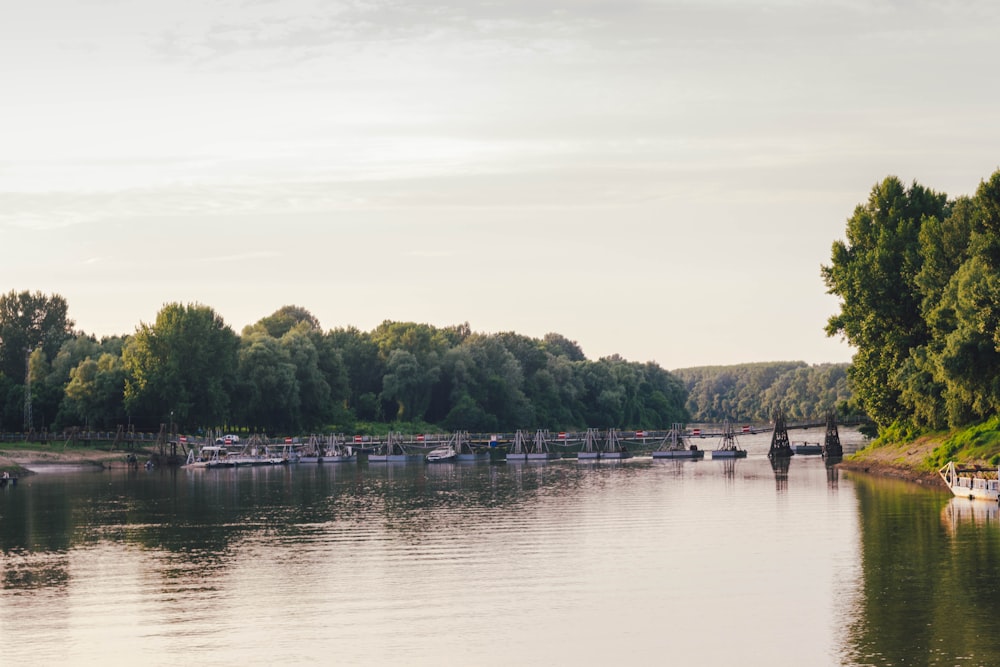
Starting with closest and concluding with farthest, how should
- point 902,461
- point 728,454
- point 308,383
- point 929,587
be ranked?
point 929,587
point 902,461
point 728,454
point 308,383

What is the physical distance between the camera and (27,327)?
624 ft

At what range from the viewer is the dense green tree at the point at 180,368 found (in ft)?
537

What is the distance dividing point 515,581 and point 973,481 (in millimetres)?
38367

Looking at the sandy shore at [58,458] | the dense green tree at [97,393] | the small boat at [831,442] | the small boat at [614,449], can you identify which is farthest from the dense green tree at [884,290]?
the dense green tree at [97,393]

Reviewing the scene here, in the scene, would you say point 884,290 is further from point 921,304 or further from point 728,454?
point 728,454

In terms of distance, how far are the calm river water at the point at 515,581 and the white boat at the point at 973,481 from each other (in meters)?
1.33

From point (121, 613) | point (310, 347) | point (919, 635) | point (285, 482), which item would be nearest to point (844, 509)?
point (919, 635)

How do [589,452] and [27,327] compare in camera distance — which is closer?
[589,452]

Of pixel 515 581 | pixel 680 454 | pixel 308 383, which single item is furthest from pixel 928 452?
pixel 308 383

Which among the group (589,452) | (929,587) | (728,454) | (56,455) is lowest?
(929,587)

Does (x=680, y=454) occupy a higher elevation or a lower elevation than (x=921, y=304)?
lower

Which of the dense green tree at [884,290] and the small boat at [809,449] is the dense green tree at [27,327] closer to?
the small boat at [809,449]

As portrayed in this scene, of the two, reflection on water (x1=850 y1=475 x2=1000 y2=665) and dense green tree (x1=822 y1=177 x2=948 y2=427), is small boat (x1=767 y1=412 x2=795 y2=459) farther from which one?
reflection on water (x1=850 y1=475 x2=1000 y2=665)

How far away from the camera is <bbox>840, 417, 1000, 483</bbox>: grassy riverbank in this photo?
8462 cm
